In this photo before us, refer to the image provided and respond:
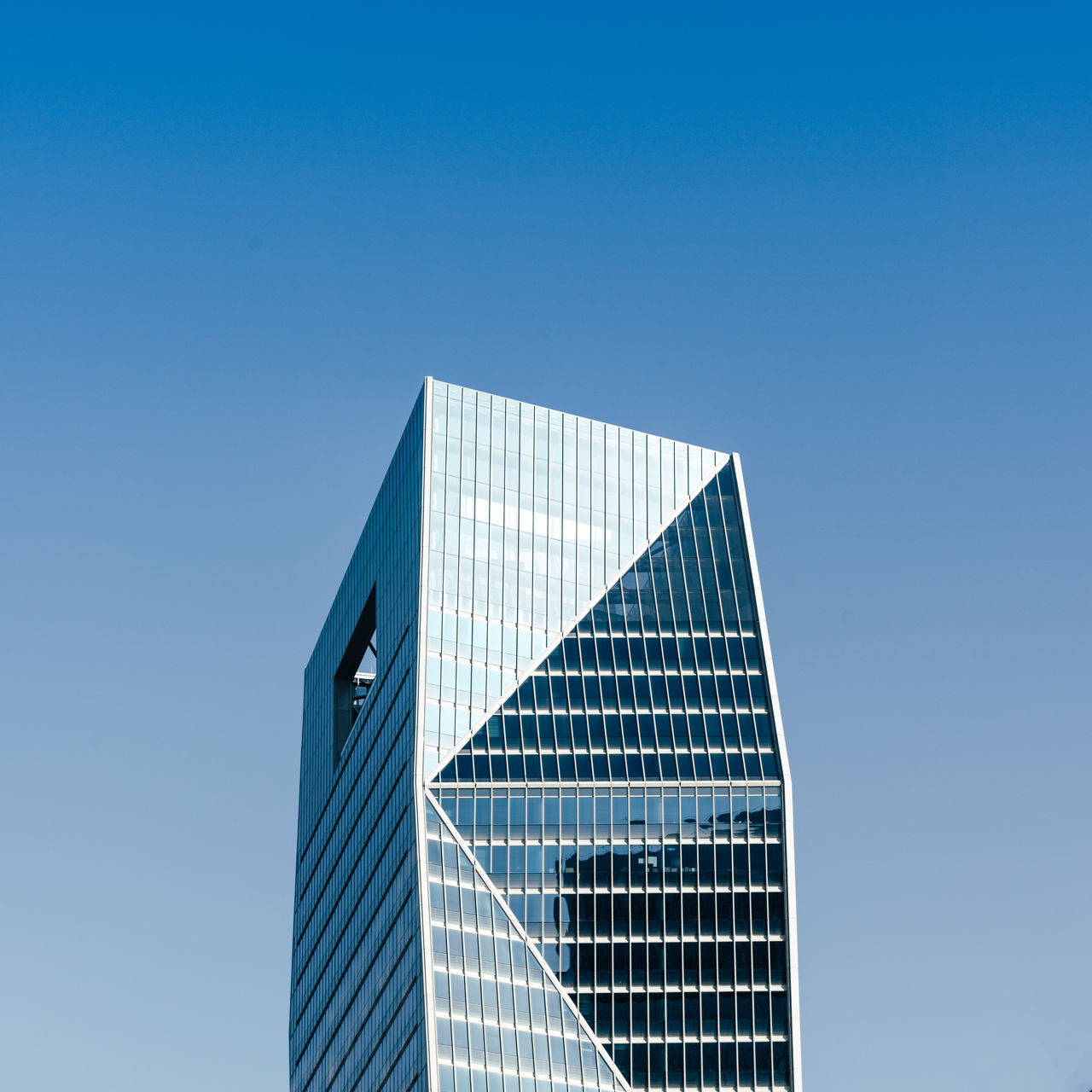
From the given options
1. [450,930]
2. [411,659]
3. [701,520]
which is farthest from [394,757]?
[701,520]

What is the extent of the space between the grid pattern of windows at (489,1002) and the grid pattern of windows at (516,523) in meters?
10.7

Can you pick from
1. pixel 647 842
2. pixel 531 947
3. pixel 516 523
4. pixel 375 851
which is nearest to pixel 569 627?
pixel 516 523

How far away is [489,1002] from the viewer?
14675 cm

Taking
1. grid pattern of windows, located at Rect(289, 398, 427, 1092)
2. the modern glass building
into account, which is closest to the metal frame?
the modern glass building

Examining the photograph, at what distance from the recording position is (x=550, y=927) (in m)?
152

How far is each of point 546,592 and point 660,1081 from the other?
1509 inches

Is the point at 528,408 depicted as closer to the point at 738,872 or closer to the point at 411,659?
the point at 411,659

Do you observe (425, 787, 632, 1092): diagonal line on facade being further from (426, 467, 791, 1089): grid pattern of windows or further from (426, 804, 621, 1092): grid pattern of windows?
(426, 467, 791, 1089): grid pattern of windows

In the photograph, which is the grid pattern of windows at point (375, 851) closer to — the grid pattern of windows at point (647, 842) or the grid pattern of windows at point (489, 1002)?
the grid pattern of windows at point (489, 1002)

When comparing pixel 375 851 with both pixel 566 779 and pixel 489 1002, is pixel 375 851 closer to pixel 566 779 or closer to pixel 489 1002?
pixel 566 779

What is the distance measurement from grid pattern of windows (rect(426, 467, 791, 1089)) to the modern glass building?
0.61 feet

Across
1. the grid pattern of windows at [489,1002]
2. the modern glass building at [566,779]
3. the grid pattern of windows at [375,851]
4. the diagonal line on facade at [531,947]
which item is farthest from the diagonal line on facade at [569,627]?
the diagonal line on facade at [531,947]

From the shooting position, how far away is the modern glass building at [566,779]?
491 ft

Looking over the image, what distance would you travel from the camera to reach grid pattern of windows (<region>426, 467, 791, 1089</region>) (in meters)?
152
